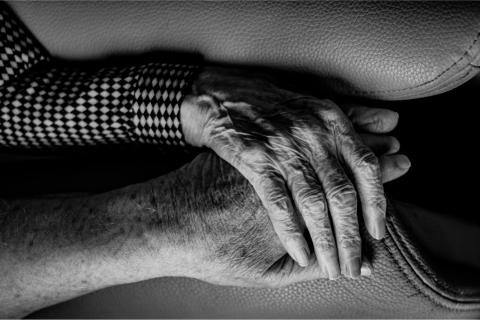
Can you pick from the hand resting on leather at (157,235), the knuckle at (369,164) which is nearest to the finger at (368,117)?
the hand resting on leather at (157,235)

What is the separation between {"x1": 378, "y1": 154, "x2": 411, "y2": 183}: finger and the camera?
0.86 metres

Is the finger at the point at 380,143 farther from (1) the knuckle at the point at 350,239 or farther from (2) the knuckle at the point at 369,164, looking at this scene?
(1) the knuckle at the point at 350,239

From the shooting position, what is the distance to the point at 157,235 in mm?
812

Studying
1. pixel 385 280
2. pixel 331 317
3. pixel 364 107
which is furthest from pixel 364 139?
pixel 331 317

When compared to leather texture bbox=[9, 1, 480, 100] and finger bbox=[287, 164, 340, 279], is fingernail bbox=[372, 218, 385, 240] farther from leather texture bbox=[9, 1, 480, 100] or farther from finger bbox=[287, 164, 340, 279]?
leather texture bbox=[9, 1, 480, 100]

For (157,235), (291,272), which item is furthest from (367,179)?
(157,235)

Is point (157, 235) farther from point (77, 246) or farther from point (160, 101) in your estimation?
point (160, 101)

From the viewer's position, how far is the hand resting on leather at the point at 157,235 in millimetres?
806

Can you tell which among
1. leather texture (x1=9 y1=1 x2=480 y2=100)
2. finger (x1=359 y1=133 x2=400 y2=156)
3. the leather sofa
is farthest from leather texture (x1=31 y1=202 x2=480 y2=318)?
leather texture (x1=9 y1=1 x2=480 y2=100)

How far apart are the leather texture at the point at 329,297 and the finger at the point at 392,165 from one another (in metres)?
0.07

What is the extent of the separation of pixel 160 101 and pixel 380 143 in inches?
18.6

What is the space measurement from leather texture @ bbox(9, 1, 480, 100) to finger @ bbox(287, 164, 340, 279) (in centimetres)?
22

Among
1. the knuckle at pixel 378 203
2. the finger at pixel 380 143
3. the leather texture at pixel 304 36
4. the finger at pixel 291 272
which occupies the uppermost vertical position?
the leather texture at pixel 304 36

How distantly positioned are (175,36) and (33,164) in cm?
46
